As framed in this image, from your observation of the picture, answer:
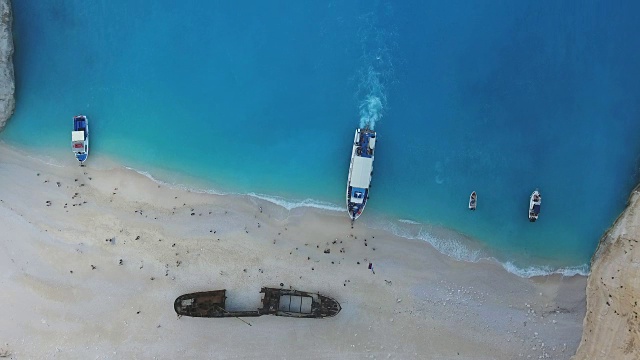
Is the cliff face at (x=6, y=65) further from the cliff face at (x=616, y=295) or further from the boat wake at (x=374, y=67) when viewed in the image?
the cliff face at (x=616, y=295)

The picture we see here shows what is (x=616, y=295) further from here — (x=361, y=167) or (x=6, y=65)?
(x=6, y=65)

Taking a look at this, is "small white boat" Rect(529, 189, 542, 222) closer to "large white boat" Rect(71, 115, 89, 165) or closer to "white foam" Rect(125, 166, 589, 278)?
"white foam" Rect(125, 166, 589, 278)

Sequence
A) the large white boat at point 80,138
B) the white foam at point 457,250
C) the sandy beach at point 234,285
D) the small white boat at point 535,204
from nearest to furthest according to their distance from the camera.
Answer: the sandy beach at point 234,285 → the small white boat at point 535,204 → the large white boat at point 80,138 → the white foam at point 457,250

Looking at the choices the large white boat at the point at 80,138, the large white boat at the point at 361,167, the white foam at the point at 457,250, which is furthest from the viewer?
the white foam at the point at 457,250

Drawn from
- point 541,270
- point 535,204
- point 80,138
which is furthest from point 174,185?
point 541,270

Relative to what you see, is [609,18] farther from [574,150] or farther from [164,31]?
[164,31]

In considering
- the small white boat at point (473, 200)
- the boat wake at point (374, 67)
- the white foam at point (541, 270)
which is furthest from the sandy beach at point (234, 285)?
the boat wake at point (374, 67)
